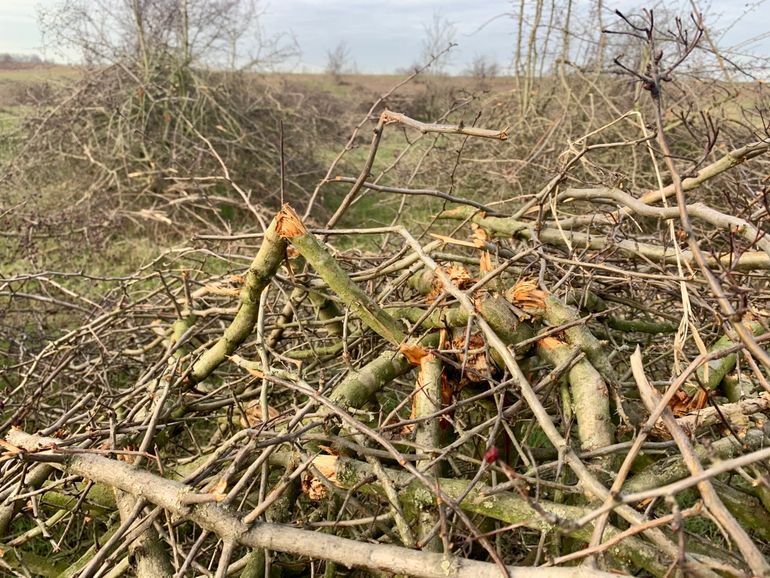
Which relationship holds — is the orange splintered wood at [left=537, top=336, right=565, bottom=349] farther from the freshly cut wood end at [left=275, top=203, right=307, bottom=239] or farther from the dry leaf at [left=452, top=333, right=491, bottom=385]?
the freshly cut wood end at [left=275, top=203, right=307, bottom=239]

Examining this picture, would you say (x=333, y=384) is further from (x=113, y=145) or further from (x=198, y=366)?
(x=113, y=145)

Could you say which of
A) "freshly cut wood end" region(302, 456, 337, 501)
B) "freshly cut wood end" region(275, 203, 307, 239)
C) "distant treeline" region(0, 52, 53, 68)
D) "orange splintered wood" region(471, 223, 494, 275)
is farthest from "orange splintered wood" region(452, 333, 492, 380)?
"distant treeline" region(0, 52, 53, 68)

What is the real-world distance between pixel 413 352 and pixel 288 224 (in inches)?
20.5

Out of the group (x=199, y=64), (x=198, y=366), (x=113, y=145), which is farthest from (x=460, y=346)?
(x=199, y=64)

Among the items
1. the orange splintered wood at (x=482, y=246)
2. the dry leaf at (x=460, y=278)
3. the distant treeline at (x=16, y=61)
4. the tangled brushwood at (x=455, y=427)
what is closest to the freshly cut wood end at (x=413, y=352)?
the tangled brushwood at (x=455, y=427)

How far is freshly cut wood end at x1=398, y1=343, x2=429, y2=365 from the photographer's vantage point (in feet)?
5.79

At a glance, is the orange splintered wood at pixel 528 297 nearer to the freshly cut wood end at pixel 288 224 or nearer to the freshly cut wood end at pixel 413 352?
the freshly cut wood end at pixel 413 352

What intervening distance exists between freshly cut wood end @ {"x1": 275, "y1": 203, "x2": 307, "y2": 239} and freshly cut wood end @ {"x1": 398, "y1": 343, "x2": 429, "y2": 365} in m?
0.44

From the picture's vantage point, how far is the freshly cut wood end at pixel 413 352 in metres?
1.76

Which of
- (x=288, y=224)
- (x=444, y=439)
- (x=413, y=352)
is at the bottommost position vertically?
(x=444, y=439)

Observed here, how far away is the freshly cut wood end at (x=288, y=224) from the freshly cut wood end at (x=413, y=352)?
441mm

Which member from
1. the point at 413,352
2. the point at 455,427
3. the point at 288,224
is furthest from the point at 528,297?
the point at 288,224

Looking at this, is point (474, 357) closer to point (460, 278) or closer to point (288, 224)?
point (460, 278)

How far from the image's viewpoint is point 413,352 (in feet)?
5.87
